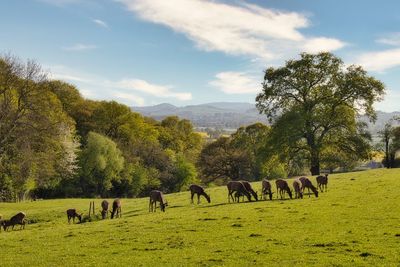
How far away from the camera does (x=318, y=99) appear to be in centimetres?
5872

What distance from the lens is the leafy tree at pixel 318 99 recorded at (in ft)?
187

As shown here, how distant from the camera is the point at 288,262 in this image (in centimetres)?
1533

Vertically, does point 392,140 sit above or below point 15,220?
above

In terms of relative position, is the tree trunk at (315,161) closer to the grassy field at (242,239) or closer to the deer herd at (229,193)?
the deer herd at (229,193)

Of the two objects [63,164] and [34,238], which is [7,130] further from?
Result: [34,238]

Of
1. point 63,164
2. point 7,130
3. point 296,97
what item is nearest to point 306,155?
point 296,97

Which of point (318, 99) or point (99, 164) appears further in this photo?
point (99, 164)

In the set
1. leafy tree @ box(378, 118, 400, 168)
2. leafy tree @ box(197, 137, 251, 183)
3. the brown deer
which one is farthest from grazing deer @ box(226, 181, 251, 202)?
leafy tree @ box(378, 118, 400, 168)

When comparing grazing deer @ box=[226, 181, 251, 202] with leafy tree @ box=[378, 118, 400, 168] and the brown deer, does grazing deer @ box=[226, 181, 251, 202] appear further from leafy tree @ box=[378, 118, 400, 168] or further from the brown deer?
leafy tree @ box=[378, 118, 400, 168]

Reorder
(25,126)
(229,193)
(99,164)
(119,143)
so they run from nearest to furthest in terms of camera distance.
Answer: (229,193) → (25,126) → (99,164) → (119,143)

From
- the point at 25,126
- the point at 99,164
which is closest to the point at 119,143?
the point at 99,164

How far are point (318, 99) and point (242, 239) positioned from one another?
4317 centimetres

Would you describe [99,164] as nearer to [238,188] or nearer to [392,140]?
[238,188]

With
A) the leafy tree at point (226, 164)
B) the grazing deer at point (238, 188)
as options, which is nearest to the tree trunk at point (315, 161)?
the grazing deer at point (238, 188)
